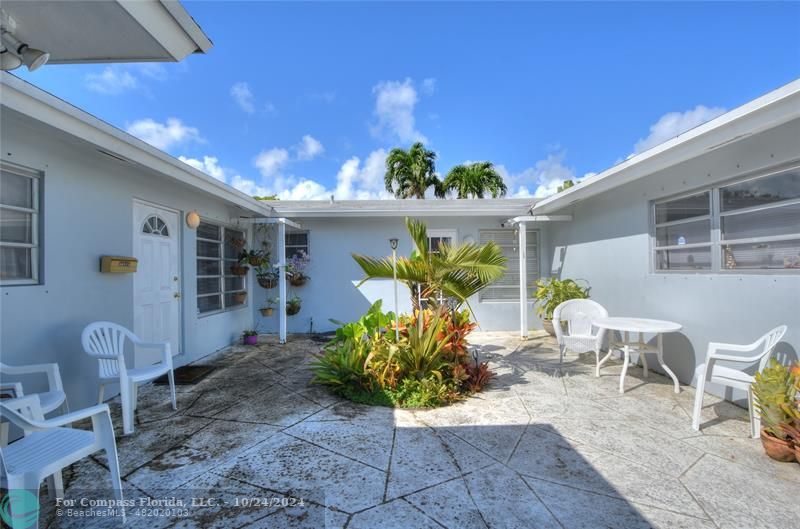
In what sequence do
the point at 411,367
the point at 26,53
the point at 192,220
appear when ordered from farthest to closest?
the point at 192,220, the point at 411,367, the point at 26,53

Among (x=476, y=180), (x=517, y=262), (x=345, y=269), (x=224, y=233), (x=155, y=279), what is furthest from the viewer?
(x=476, y=180)

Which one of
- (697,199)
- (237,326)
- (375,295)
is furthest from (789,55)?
(237,326)

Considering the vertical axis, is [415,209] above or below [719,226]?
above

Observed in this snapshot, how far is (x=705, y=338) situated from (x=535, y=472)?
3170 millimetres

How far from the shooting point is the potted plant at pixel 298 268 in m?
Result: 7.32

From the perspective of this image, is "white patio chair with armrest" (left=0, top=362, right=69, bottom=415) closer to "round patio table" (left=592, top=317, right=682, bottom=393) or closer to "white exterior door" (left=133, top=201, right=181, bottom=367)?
"white exterior door" (left=133, top=201, right=181, bottom=367)

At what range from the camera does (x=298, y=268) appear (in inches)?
292

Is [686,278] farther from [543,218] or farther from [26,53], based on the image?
[26,53]

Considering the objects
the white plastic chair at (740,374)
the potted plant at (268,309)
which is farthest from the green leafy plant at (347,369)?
the potted plant at (268,309)

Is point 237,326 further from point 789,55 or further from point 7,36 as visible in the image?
point 789,55

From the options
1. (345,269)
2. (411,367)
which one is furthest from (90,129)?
(345,269)

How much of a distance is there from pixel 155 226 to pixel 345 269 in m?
3.73

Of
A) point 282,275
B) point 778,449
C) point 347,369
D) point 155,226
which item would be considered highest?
point 155,226

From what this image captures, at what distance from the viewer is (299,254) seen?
25.2ft
